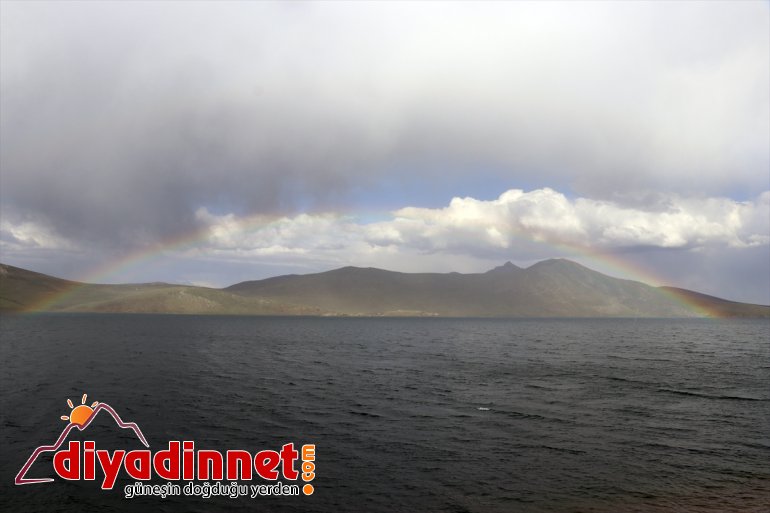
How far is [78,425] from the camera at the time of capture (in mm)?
39969

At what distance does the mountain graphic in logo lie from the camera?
28.7 meters

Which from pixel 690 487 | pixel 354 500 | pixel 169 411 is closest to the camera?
pixel 354 500

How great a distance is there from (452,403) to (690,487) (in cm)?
2635

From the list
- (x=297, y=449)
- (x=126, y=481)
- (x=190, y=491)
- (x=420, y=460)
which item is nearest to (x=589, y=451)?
(x=420, y=460)

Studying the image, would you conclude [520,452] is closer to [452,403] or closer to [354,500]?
[354,500]

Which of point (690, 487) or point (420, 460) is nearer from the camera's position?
point (690, 487)

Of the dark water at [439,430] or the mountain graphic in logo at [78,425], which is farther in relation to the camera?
the mountain graphic in logo at [78,425]

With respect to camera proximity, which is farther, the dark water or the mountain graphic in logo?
the mountain graphic in logo

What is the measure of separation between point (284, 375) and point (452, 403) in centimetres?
3128

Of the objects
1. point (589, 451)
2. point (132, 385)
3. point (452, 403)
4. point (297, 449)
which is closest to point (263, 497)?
point (297, 449)

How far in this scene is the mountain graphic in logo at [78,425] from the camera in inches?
1131

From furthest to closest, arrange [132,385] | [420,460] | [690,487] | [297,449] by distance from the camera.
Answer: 1. [132,385]
2. [297,449]
3. [420,460]
4. [690,487]

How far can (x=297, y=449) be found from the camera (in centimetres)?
3534

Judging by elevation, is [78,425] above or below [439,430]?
above
